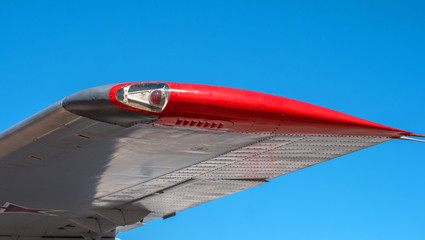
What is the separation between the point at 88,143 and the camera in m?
7.41

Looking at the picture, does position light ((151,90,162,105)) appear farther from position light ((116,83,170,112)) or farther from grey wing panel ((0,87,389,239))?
grey wing panel ((0,87,389,239))

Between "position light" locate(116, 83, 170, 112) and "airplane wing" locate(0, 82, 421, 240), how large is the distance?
1 cm

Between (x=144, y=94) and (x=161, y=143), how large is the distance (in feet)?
5.87

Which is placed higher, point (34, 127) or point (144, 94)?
point (144, 94)

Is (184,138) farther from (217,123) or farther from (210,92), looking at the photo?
(210,92)

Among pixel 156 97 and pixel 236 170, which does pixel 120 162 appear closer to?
pixel 236 170

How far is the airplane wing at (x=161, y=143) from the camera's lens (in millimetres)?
6305

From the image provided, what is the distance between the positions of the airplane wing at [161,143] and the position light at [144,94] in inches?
0.5

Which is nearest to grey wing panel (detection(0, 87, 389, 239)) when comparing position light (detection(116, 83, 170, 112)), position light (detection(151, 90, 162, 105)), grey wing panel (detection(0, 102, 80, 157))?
grey wing panel (detection(0, 102, 80, 157))

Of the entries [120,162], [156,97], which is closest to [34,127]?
[156,97]

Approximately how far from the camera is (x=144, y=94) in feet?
20.1

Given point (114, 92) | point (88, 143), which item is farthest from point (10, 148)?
point (114, 92)

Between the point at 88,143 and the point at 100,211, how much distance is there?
6.25 meters

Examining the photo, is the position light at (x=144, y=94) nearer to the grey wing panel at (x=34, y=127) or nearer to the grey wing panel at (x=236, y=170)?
the grey wing panel at (x=34, y=127)
